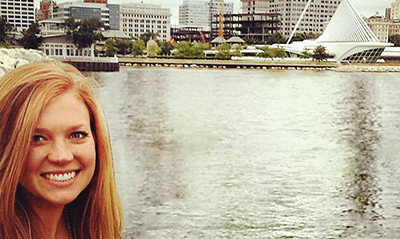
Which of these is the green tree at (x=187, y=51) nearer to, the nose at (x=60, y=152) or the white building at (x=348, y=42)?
the white building at (x=348, y=42)

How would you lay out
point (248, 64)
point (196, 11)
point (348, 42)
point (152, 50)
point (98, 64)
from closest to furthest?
point (98, 64), point (248, 64), point (152, 50), point (348, 42), point (196, 11)

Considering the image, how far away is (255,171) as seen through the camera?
935 centimetres

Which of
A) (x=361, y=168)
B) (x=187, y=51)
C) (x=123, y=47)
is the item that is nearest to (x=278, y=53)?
(x=187, y=51)

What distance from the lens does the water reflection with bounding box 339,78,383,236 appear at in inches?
281

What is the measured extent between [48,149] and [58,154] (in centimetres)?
1

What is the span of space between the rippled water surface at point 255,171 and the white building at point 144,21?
75864mm

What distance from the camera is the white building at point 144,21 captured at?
9512cm

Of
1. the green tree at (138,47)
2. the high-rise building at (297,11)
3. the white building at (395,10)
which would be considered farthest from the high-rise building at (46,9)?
the white building at (395,10)

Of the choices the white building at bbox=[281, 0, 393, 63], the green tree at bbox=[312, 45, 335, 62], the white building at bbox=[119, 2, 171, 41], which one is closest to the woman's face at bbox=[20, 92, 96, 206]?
the green tree at bbox=[312, 45, 335, 62]

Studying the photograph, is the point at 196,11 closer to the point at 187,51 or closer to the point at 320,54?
the point at 187,51

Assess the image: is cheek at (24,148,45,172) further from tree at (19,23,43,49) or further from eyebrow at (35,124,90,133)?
tree at (19,23,43,49)

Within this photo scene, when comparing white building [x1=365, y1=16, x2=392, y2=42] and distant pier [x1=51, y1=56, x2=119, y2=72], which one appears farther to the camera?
white building [x1=365, y1=16, x2=392, y2=42]

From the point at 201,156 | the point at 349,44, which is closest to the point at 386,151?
the point at 201,156

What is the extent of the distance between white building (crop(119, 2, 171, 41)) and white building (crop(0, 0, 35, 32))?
14.8 metres
